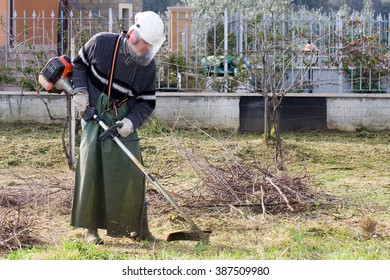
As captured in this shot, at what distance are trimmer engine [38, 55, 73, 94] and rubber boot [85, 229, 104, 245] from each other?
114 centimetres

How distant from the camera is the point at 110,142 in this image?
22.8 ft

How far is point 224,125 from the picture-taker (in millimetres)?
13773

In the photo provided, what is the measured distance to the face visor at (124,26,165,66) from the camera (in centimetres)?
676

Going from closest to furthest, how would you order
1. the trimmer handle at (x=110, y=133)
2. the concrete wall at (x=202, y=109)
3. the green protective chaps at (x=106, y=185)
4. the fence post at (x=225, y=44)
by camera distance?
1. the trimmer handle at (x=110, y=133)
2. the green protective chaps at (x=106, y=185)
3. the concrete wall at (x=202, y=109)
4. the fence post at (x=225, y=44)

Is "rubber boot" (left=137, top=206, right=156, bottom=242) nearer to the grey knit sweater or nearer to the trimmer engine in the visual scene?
the grey knit sweater

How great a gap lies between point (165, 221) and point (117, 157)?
1.14 m

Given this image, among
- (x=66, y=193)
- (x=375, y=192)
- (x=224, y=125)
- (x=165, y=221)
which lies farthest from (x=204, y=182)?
(x=224, y=125)

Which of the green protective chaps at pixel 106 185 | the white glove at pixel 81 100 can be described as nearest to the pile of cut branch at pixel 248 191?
the green protective chaps at pixel 106 185

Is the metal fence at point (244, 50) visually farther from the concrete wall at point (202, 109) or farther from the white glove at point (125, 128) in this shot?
the white glove at point (125, 128)

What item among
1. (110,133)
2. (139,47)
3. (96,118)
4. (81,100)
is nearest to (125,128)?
(110,133)

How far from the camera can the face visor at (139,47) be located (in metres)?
6.76

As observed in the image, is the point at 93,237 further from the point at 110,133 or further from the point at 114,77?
the point at 114,77

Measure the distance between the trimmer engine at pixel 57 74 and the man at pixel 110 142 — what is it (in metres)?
0.08

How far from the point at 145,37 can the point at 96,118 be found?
773 millimetres
